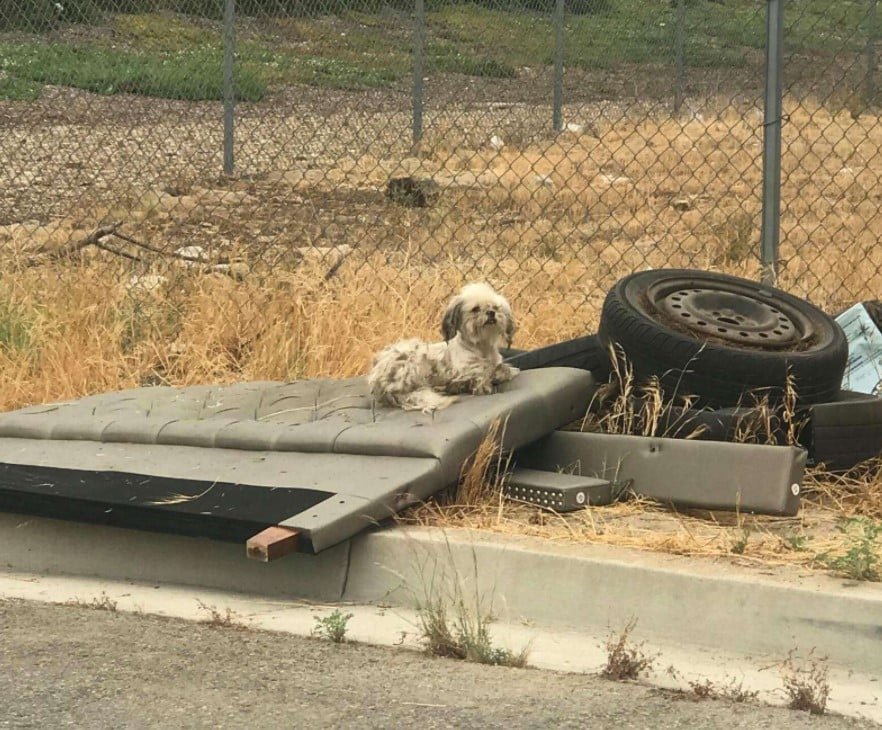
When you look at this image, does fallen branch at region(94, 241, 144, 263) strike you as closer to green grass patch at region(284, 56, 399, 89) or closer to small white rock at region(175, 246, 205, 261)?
small white rock at region(175, 246, 205, 261)

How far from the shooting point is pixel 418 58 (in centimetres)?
1092

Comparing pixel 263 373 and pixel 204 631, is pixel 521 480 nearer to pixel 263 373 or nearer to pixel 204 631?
pixel 204 631

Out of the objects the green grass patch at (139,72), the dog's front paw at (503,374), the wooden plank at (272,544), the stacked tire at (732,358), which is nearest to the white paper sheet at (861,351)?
the stacked tire at (732,358)

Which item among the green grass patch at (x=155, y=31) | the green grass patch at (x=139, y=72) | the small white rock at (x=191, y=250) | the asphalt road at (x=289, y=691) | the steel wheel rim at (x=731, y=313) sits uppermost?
the green grass patch at (x=155, y=31)

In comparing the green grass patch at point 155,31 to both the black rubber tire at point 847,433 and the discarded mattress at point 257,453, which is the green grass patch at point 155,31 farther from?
the black rubber tire at point 847,433

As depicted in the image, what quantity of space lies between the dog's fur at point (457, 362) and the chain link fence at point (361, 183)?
1274mm

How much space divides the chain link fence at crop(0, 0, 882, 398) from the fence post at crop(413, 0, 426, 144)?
0.04 metres

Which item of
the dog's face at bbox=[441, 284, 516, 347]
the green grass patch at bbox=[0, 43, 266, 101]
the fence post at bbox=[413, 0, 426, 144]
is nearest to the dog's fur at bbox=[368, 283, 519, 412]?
the dog's face at bbox=[441, 284, 516, 347]

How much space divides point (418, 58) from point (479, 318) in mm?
5337

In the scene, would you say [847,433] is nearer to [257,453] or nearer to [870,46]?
[257,453]

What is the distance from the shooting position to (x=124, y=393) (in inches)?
270

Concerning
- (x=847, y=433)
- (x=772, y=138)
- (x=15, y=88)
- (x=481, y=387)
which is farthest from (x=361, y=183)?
(x=847, y=433)

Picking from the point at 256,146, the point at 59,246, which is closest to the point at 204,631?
the point at 59,246

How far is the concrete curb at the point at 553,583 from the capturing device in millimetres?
4281
